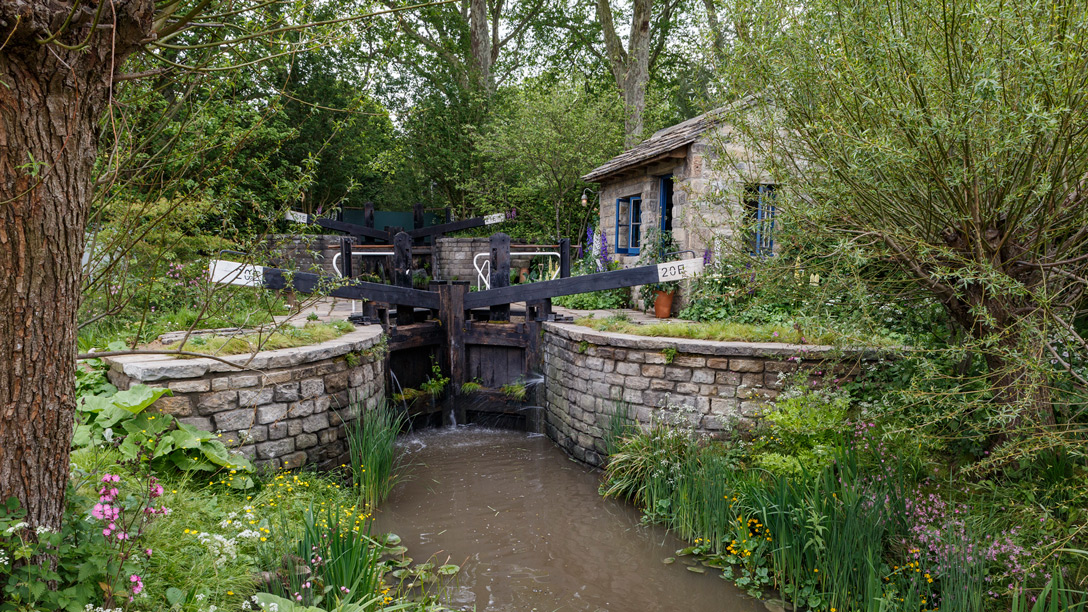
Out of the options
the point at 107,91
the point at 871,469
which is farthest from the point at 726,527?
the point at 107,91

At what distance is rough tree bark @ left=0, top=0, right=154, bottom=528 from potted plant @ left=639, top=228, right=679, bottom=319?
276 inches

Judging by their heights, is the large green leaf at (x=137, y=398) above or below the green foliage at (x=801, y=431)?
above

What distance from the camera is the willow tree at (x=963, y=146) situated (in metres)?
3.06

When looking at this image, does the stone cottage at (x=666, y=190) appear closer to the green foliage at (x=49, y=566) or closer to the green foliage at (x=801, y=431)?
the green foliage at (x=801, y=431)

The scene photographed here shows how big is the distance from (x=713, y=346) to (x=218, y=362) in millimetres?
4284

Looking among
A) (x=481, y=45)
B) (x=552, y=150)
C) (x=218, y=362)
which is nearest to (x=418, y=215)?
(x=552, y=150)

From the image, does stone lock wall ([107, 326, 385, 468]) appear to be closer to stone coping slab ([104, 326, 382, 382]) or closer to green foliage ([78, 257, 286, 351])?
stone coping slab ([104, 326, 382, 382])

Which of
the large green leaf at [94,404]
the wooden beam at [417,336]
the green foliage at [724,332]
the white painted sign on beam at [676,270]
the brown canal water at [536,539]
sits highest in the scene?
the white painted sign on beam at [676,270]

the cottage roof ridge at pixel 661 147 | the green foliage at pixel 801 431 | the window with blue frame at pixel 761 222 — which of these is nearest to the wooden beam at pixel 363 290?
the window with blue frame at pixel 761 222

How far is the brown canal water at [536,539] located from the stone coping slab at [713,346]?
1437mm

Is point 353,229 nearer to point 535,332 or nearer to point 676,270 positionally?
point 535,332

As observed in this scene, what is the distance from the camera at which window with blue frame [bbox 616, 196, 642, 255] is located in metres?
10.8

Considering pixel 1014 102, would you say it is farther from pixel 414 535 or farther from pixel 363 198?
pixel 363 198

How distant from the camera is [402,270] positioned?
8.37 m
